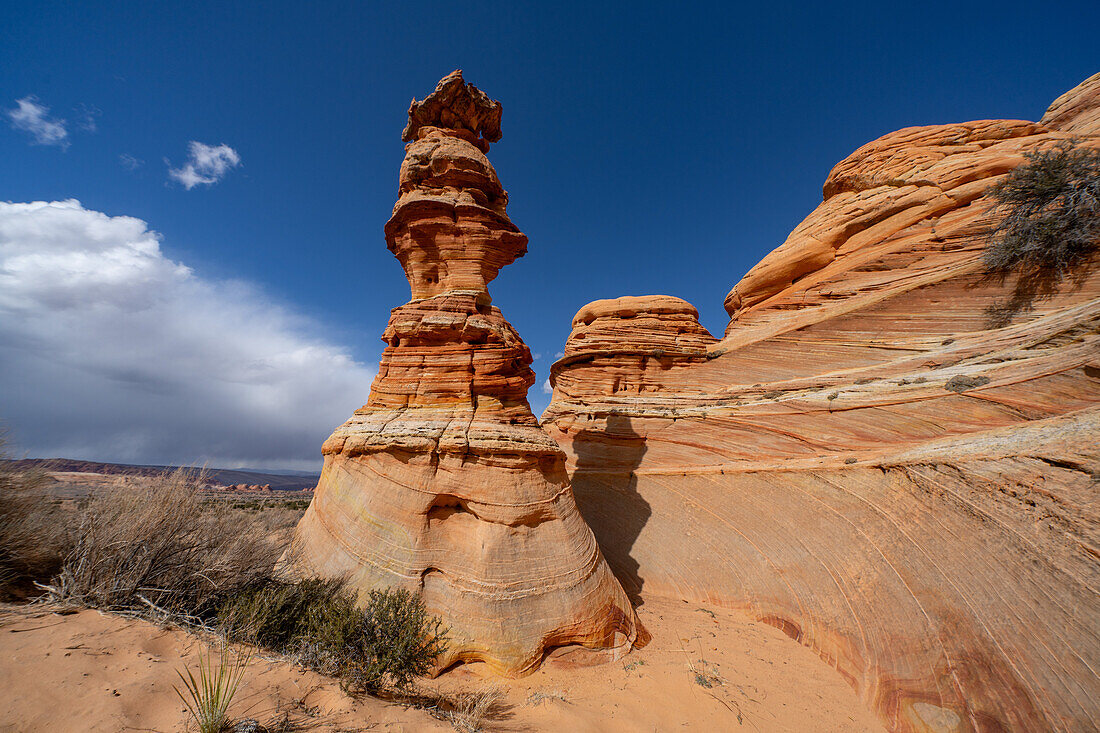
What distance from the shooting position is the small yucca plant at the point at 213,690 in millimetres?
2711

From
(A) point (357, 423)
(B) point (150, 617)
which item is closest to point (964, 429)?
(A) point (357, 423)

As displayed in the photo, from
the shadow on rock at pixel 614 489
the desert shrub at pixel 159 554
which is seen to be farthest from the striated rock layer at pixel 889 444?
the desert shrub at pixel 159 554

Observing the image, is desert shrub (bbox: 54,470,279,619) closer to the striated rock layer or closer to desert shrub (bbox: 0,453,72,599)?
desert shrub (bbox: 0,453,72,599)

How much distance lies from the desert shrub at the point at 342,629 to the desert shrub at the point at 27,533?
2.24 m

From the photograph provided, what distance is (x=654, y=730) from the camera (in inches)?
164

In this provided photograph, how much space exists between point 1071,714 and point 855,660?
214 cm

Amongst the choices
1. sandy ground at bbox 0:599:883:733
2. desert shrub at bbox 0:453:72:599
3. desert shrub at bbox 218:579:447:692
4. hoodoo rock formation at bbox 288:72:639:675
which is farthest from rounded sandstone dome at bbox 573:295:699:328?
desert shrub at bbox 0:453:72:599

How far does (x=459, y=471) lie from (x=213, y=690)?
347cm

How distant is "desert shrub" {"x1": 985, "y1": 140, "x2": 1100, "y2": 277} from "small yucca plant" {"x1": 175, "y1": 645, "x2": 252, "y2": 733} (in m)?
13.9

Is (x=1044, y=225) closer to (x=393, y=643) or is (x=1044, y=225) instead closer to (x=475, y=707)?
(x=475, y=707)

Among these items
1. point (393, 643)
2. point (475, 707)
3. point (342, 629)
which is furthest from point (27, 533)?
point (475, 707)

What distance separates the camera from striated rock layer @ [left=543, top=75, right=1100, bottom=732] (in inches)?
161

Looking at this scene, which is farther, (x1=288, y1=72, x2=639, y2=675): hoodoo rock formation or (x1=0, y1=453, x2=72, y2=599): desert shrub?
(x1=288, y1=72, x2=639, y2=675): hoodoo rock formation

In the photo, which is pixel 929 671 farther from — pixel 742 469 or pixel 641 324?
pixel 641 324
